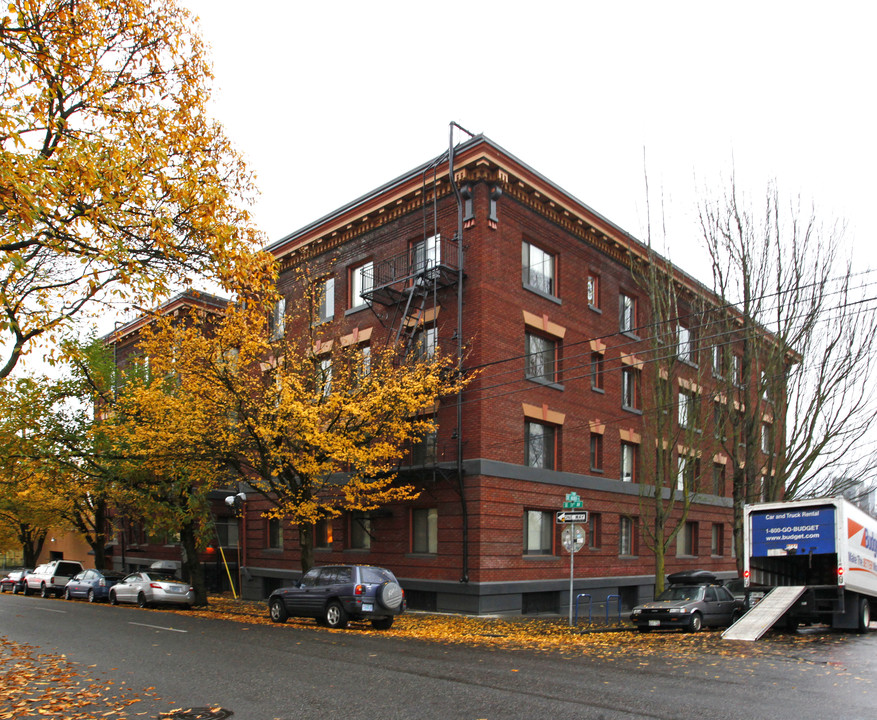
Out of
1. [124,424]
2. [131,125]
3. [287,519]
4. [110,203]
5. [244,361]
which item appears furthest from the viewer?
[287,519]

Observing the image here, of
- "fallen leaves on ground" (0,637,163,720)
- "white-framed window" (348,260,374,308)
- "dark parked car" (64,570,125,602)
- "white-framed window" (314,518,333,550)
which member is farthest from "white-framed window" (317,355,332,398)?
"dark parked car" (64,570,125,602)

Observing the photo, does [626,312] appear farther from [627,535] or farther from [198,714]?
[198,714]

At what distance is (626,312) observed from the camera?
3045cm

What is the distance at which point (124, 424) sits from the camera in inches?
985

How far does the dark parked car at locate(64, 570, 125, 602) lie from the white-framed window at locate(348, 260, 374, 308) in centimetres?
1536

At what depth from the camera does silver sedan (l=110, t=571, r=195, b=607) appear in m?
27.0

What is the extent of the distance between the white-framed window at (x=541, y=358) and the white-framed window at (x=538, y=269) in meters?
1.67

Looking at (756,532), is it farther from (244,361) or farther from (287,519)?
(287,519)

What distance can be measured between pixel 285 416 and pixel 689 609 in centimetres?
1192

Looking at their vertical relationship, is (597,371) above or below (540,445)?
above

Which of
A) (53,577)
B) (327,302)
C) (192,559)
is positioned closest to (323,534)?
(192,559)

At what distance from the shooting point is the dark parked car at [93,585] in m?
31.4

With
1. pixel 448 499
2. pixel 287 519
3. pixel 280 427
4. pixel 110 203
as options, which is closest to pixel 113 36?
pixel 110 203

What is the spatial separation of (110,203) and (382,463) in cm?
1663
